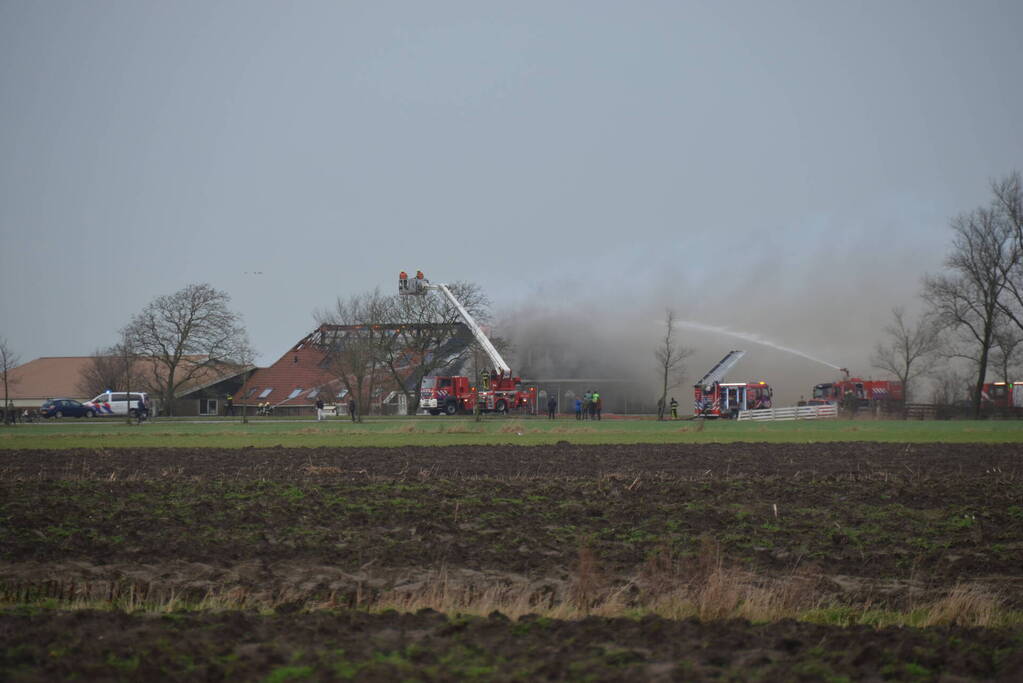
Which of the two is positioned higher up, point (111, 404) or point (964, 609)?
point (111, 404)

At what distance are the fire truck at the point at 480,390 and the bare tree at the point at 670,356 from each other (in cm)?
1142

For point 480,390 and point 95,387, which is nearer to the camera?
point 480,390

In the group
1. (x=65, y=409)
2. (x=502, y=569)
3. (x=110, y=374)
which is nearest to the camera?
(x=502, y=569)

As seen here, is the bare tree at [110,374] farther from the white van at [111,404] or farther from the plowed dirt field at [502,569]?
the plowed dirt field at [502,569]

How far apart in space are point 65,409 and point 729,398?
57.1 metres

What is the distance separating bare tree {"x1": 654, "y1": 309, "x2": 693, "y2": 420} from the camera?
8438 centimetres

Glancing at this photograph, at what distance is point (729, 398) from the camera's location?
79.1 m

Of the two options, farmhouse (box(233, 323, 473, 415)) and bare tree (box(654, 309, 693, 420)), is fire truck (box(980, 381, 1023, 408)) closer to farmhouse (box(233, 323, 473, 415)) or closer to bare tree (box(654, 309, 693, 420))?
bare tree (box(654, 309, 693, 420))

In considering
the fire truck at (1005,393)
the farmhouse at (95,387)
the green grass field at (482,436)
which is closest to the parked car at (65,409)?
the farmhouse at (95,387)

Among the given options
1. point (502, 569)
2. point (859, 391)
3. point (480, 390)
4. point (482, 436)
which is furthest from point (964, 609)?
point (859, 391)

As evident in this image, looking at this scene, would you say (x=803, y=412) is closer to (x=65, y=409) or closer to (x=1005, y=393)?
(x=1005, y=393)

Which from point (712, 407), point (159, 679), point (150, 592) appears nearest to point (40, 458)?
point (150, 592)

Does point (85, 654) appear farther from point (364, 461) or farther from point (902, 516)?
point (364, 461)

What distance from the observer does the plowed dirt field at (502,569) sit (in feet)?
31.1
